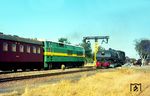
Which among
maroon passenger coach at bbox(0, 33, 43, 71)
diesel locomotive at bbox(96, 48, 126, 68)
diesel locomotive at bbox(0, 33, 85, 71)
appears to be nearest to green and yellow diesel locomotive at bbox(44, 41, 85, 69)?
diesel locomotive at bbox(0, 33, 85, 71)

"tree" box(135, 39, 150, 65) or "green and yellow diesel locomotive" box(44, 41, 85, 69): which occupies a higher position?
"tree" box(135, 39, 150, 65)

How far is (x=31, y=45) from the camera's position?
40.2 meters

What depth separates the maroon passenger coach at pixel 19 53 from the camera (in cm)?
3438

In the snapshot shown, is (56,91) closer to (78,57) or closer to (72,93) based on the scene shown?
(72,93)

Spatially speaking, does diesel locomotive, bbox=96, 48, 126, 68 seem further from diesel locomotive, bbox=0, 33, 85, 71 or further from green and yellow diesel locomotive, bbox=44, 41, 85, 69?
diesel locomotive, bbox=0, 33, 85, 71

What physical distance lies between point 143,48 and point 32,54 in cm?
7646

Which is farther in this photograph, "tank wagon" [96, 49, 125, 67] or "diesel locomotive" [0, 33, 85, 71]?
"tank wagon" [96, 49, 125, 67]

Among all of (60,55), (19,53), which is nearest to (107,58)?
(60,55)

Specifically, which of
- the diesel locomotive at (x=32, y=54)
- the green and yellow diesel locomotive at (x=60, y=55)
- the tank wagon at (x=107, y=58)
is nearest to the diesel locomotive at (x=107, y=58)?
the tank wagon at (x=107, y=58)

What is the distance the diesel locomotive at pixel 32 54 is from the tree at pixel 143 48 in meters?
55.8

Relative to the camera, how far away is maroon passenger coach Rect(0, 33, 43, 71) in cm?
3438

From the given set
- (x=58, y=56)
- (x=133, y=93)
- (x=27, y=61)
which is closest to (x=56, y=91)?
(x=133, y=93)

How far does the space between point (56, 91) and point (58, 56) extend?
2907 cm

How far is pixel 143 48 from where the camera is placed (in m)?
112
